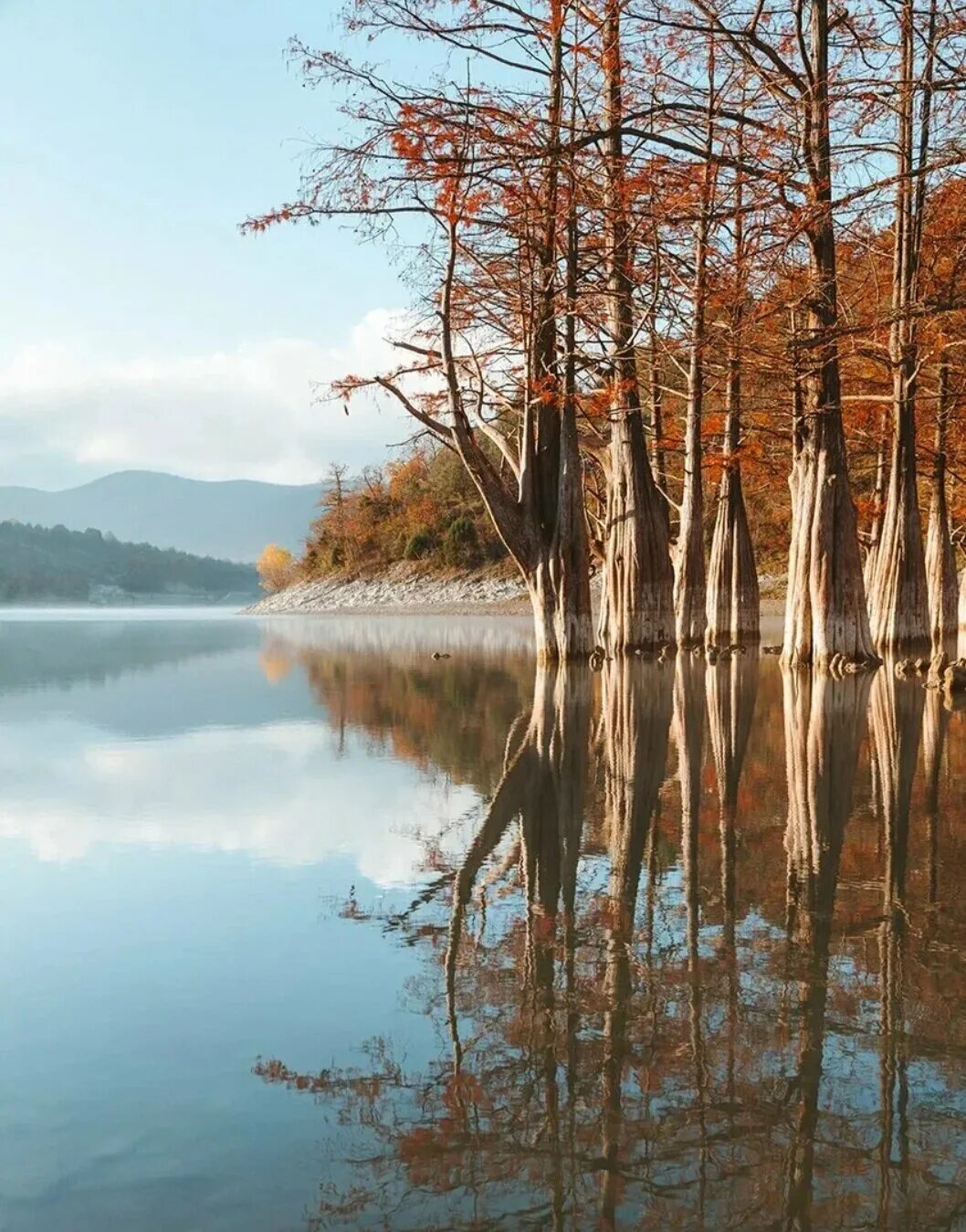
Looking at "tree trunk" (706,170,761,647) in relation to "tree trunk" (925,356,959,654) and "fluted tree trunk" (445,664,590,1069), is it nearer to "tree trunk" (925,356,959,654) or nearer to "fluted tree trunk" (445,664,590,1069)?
→ "tree trunk" (925,356,959,654)

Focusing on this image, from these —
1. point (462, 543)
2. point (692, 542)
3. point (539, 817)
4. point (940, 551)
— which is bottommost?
point (539, 817)

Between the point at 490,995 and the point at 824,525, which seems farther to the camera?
the point at 824,525

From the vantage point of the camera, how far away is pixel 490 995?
12.0ft

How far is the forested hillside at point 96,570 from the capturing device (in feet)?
404

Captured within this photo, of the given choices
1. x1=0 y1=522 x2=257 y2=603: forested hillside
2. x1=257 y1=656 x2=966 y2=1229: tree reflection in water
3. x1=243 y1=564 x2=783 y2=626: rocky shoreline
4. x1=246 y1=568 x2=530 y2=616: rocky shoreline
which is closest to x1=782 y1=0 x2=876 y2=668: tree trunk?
x1=257 y1=656 x2=966 y2=1229: tree reflection in water

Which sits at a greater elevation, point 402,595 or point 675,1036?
point 402,595

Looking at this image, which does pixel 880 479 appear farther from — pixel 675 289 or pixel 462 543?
pixel 462 543

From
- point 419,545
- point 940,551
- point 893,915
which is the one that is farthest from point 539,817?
point 419,545

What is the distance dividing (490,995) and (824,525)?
1434 cm

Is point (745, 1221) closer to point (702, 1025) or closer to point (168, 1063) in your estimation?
point (702, 1025)

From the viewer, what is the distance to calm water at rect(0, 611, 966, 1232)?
8.48 ft

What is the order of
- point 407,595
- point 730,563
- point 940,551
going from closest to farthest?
1. point 730,563
2. point 940,551
3. point 407,595

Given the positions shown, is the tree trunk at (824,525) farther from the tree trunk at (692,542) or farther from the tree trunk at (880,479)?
the tree trunk at (880,479)

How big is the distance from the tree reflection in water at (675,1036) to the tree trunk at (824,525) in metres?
10.4
